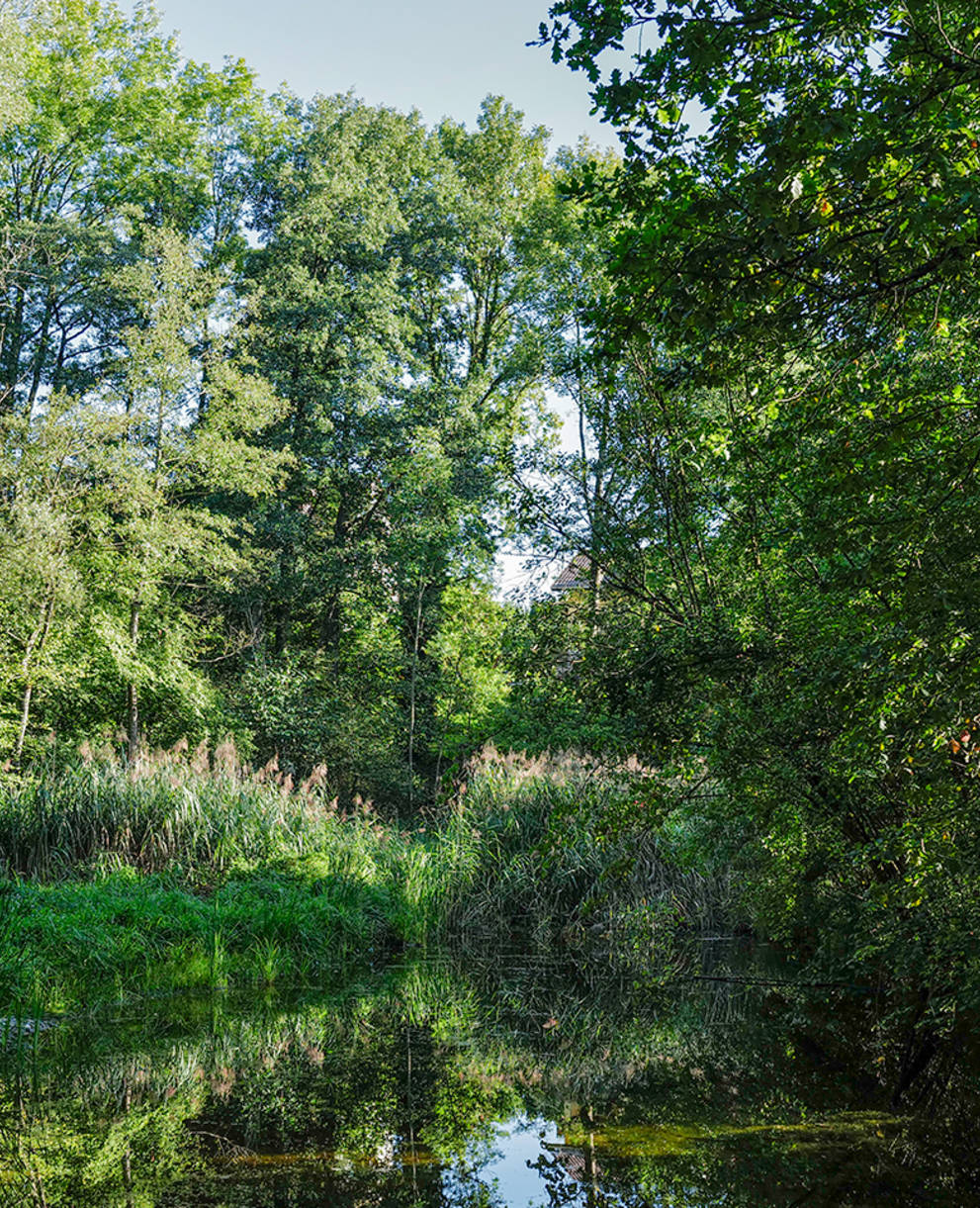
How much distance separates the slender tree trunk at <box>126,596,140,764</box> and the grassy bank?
4.31 meters

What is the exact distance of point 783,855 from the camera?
559 centimetres

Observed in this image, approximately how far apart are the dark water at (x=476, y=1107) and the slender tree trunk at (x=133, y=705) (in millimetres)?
8701

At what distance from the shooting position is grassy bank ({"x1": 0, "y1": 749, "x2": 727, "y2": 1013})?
24.9ft

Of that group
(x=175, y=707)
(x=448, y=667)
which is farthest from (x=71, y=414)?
(x=448, y=667)

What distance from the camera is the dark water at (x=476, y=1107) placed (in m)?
3.54

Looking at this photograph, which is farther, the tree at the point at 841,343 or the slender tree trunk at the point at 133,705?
the slender tree trunk at the point at 133,705

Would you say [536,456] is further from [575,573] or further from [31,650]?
[31,650]

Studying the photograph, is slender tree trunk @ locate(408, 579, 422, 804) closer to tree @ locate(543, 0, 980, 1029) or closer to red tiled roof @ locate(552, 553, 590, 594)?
red tiled roof @ locate(552, 553, 590, 594)

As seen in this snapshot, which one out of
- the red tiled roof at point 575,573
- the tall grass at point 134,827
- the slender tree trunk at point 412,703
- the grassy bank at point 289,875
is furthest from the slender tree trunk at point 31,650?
the red tiled roof at point 575,573

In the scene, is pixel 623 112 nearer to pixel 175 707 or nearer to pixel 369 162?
pixel 175 707

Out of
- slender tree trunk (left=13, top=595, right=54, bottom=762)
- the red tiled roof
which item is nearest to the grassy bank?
the red tiled roof

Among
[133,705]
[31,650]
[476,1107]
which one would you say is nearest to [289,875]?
[476,1107]

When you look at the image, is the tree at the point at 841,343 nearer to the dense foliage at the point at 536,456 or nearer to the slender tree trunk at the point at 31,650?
the dense foliage at the point at 536,456

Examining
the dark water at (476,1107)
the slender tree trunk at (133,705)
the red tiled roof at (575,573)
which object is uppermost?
the red tiled roof at (575,573)
